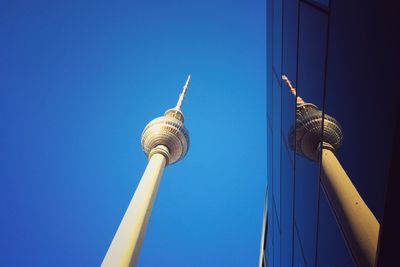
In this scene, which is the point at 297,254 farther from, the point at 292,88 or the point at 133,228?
the point at 133,228

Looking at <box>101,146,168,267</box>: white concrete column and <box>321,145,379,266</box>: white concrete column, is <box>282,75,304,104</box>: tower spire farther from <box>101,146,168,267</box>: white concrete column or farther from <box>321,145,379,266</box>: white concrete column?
<box>101,146,168,267</box>: white concrete column

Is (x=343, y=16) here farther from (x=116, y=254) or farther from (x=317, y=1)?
(x=116, y=254)

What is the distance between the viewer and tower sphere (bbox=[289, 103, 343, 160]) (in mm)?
6023

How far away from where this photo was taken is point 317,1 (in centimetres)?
702

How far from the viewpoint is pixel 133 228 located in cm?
1271

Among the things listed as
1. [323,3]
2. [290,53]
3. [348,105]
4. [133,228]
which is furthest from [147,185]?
[348,105]

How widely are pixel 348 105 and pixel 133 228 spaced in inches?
388

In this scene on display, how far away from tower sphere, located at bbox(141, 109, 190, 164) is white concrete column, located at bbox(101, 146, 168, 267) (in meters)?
7.99

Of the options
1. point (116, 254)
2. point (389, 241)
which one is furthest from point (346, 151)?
point (116, 254)

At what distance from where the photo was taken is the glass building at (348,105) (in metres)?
3.57

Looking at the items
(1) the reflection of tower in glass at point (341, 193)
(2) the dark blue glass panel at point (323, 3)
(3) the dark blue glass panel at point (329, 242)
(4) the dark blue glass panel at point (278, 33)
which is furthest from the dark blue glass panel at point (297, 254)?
(4) the dark blue glass panel at point (278, 33)

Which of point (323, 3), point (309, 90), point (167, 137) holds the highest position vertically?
point (167, 137)

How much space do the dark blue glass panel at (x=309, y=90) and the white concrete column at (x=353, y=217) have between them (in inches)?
56.1

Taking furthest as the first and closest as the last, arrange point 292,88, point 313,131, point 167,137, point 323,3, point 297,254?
point 167,137 < point 292,88 < point 297,254 < point 313,131 < point 323,3
